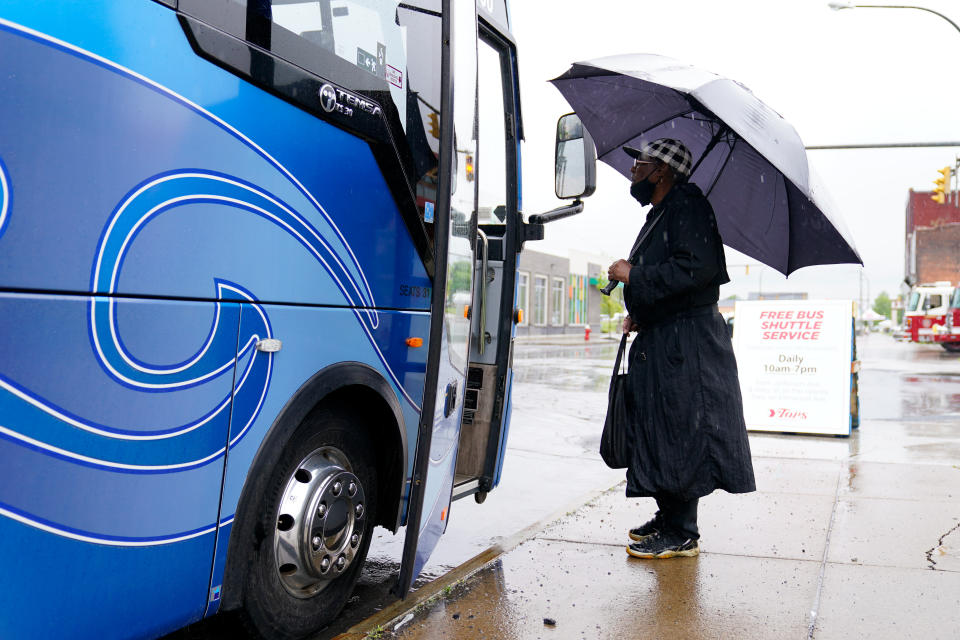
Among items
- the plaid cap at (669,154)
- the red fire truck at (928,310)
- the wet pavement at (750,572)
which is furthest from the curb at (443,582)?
the red fire truck at (928,310)

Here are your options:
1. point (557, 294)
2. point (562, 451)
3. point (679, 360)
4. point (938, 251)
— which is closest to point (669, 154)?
point (679, 360)

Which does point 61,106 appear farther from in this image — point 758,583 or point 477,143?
point 758,583

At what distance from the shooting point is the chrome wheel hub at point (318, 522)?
3.00 m

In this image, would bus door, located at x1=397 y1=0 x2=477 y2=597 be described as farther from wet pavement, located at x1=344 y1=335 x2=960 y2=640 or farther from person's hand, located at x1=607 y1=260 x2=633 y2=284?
person's hand, located at x1=607 y1=260 x2=633 y2=284

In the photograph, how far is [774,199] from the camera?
4680 millimetres

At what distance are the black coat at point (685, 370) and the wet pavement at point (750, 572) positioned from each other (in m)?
0.49

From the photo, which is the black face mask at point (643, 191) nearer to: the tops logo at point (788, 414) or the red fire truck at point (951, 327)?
the tops logo at point (788, 414)

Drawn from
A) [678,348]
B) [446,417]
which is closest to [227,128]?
[446,417]

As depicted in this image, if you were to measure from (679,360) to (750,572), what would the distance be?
114 centimetres

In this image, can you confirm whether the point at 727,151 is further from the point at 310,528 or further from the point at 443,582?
the point at 310,528

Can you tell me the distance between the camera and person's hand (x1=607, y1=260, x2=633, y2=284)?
4.33 metres

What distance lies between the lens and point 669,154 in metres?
4.33

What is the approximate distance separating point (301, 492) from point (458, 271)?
3.71ft

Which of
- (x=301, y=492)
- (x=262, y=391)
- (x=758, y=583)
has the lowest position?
(x=758, y=583)
